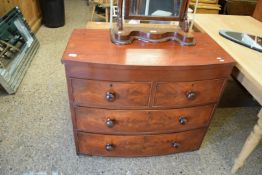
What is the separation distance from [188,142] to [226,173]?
12.1 inches

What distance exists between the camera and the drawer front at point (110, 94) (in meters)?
0.98

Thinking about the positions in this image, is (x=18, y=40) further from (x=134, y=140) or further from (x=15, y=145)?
(x=134, y=140)

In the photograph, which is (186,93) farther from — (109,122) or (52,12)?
(52,12)

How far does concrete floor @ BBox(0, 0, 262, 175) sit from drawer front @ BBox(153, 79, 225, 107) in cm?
49

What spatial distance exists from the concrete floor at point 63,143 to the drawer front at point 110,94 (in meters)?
0.49

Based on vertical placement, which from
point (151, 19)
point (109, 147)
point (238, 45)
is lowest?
point (109, 147)

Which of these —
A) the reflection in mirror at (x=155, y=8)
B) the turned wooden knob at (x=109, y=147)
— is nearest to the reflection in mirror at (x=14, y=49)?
Answer: the turned wooden knob at (x=109, y=147)

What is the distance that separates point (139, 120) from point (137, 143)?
0.19m

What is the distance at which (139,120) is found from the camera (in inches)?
44.8

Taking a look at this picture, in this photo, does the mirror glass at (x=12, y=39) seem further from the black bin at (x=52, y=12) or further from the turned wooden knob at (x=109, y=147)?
the turned wooden knob at (x=109, y=147)

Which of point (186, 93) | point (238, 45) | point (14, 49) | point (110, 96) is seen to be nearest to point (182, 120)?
point (186, 93)

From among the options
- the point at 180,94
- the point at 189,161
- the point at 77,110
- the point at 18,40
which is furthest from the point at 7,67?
→ the point at 189,161

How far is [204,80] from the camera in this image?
3.40 feet

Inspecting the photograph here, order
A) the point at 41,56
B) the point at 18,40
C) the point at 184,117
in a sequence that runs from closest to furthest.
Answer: the point at 184,117 < the point at 18,40 < the point at 41,56
